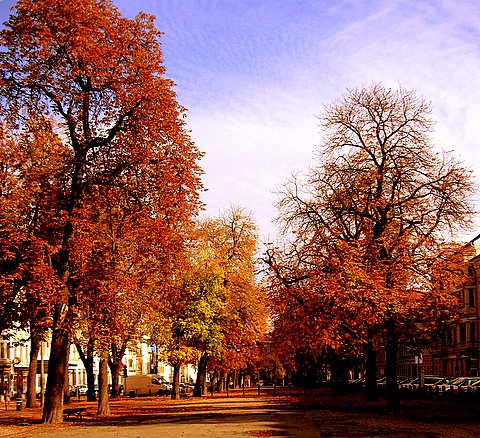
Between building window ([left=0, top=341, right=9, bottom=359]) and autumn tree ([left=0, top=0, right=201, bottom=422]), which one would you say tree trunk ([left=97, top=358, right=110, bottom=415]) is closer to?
autumn tree ([left=0, top=0, right=201, bottom=422])

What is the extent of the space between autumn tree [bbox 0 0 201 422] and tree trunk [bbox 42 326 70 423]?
40 mm

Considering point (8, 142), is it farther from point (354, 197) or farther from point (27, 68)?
point (354, 197)

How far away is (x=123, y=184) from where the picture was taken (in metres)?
32.2

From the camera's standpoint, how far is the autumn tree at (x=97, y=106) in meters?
31.2

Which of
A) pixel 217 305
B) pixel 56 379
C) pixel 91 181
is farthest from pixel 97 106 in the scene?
pixel 217 305

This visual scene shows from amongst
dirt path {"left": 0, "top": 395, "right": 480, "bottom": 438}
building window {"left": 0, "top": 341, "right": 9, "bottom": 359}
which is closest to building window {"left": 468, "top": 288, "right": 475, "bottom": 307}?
building window {"left": 0, "top": 341, "right": 9, "bottom": 359}

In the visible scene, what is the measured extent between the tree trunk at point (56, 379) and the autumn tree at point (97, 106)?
0.04 metres

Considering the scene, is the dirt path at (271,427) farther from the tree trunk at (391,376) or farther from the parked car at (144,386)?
the parked car at (144,386)

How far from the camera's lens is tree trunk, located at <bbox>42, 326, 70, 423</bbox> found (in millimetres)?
32469

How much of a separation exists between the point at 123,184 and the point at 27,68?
5847mm

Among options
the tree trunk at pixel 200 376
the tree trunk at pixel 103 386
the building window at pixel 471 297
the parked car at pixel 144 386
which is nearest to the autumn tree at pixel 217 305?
the tree trunk at pixel 200 376

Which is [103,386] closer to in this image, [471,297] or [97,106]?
[97,106]

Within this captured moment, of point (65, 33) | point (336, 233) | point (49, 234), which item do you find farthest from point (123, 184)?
point (336, 233)

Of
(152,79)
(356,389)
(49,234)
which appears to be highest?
(152,79)
